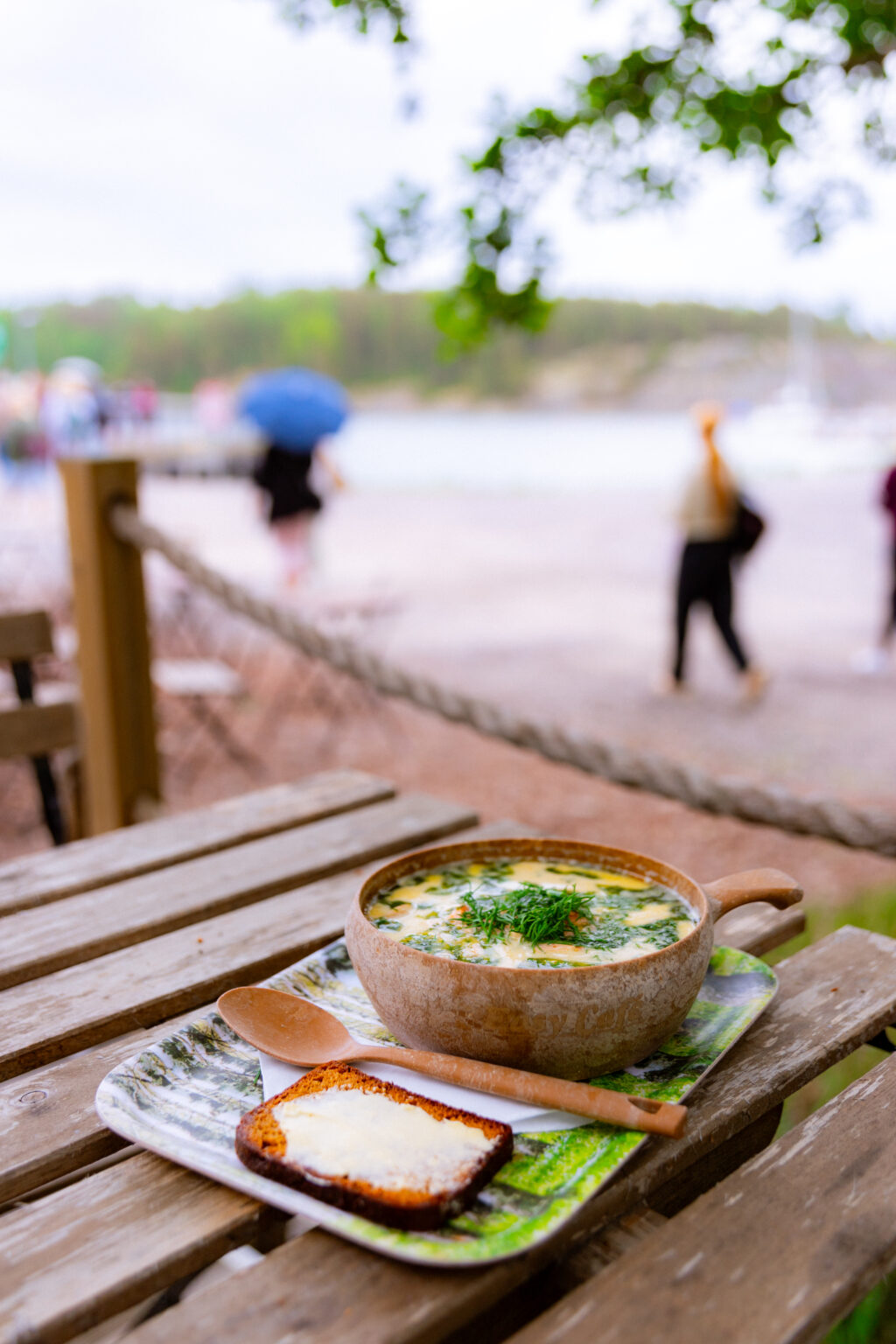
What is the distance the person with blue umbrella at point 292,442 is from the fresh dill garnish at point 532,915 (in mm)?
9484

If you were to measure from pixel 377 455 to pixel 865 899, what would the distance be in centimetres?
4080

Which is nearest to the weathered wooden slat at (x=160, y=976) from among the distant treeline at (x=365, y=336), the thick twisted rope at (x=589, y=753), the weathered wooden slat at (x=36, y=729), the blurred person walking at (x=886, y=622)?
the thick twisted rope at (x=589, y=753)

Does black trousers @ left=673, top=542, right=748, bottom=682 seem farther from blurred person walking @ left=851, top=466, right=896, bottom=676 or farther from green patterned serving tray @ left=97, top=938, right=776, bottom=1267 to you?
green patterned serving tray @ left=97, top=938, right=776, bottom=1267

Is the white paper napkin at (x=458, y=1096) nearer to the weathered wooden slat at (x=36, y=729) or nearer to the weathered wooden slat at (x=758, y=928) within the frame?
the weathered wooden slat at (x=758, y=928)

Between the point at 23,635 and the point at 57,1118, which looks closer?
the point at 57,1118

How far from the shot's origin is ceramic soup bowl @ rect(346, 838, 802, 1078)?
0.81m

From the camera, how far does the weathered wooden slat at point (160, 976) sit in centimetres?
103

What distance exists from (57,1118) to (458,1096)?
33 centimetres

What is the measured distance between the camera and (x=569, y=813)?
209 inches

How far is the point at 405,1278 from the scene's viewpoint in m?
0.69

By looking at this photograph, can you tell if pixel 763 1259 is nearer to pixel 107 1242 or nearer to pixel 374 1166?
pixel 374 1166

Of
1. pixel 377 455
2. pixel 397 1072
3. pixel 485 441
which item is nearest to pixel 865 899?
pixel 397 1072

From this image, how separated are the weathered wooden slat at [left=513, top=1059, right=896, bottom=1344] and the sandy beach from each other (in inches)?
142

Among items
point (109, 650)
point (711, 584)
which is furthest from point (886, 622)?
point (109, 650)
